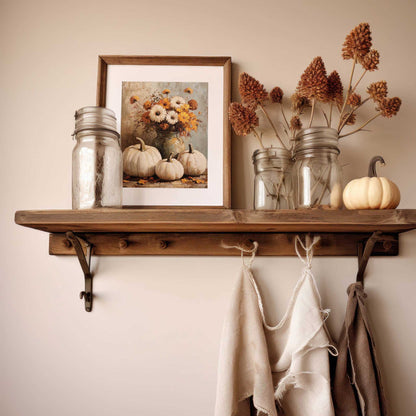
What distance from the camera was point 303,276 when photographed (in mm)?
938

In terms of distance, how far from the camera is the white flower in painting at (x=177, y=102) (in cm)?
100

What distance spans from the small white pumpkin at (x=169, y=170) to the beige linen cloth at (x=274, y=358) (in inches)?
11.9

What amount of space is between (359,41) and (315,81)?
13 centimetres

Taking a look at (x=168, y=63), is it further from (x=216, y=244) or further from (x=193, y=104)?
(x=216, y=244)

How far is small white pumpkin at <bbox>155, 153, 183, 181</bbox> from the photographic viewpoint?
3.18ft

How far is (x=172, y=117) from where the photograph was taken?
1.00 meters

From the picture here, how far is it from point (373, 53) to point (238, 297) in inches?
25.8

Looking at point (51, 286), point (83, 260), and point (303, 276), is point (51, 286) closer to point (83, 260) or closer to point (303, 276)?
point (83, 260)

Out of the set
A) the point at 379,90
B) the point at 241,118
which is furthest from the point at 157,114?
the point at 379,90

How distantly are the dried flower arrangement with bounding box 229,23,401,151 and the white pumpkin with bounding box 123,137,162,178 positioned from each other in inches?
9.1

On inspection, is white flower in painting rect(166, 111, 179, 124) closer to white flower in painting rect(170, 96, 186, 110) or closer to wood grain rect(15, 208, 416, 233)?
white flower in painting rect(170, 96, 186, 110)

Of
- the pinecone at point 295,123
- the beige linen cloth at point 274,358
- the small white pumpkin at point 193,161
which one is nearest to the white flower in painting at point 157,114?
the small white pumpkin at point 193,161

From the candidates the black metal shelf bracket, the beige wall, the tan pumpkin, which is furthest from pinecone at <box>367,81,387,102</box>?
the black metal shelf bracket

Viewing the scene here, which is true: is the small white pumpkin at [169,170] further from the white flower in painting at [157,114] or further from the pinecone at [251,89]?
the pinecone at [251,89]
